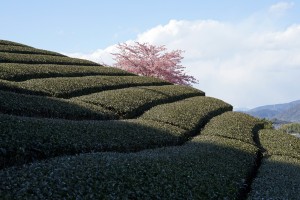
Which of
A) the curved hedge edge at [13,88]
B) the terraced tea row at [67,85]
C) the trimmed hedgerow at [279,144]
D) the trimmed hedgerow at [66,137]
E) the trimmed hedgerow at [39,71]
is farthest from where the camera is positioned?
the trimmed hedgerow at [39,71]

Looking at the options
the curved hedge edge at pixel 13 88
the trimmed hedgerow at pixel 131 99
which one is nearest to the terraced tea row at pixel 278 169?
the trimmed hedgerow at pixel 131 99

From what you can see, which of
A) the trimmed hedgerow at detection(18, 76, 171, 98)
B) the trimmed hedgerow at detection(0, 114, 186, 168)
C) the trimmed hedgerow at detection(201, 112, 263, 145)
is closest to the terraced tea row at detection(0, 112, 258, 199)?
the trimmed hedgerow at detection(0, 114, 186, 168)

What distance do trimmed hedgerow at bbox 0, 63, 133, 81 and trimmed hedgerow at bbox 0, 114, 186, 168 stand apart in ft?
45.7

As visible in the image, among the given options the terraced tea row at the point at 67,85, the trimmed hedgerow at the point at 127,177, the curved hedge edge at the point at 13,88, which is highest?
the terraced tea row at the point at 67,85

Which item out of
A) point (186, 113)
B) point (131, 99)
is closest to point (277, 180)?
point (186, 113)

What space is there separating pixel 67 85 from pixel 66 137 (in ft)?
53.1

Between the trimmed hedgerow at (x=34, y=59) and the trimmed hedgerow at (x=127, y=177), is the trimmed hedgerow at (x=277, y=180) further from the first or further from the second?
the trimmed hedgerow at (x=34, y=59)

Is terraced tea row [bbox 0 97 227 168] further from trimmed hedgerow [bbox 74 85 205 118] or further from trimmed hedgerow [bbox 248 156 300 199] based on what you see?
trimmed hedgerow [bbox 248 156 300 199]

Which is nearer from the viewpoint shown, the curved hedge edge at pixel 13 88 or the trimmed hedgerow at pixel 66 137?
the trimmed hedgerow at pixel 66 137

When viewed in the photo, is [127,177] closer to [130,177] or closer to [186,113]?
[130,177]

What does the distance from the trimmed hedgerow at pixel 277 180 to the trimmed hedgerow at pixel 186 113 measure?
6.57 meters

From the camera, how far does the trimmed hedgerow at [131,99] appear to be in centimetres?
3119

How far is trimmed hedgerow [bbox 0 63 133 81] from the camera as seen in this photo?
35.1 metres

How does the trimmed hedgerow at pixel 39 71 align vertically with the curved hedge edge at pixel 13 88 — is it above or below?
Answer: above
